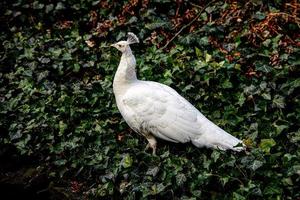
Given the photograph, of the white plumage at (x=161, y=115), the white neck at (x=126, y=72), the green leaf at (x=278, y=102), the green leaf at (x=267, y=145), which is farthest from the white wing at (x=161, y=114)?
the green leaf at (x=278, y=102)

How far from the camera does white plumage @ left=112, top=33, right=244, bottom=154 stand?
12.6 ft

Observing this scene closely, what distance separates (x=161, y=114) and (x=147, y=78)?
1055 mm

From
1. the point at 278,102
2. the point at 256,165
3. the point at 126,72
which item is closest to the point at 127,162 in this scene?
the point at 126,72

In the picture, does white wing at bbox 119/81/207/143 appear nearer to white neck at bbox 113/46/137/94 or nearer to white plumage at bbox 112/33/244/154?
white plumage at bbox 112/33/244/154

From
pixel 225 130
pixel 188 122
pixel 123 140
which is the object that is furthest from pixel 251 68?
pixel 123 140

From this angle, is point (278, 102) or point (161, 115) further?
point (278, 102)

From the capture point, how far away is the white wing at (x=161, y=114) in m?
3.88

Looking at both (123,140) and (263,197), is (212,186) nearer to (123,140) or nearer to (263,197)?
(263,197)

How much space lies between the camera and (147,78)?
491 centimetres

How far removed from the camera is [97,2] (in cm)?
610

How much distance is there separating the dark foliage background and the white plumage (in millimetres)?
158

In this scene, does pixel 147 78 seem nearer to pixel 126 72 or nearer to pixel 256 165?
pixel 126 72

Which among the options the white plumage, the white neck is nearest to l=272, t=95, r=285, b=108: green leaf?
the white plumage

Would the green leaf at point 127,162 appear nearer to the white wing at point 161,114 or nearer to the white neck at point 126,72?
the white wing at point 161,114
